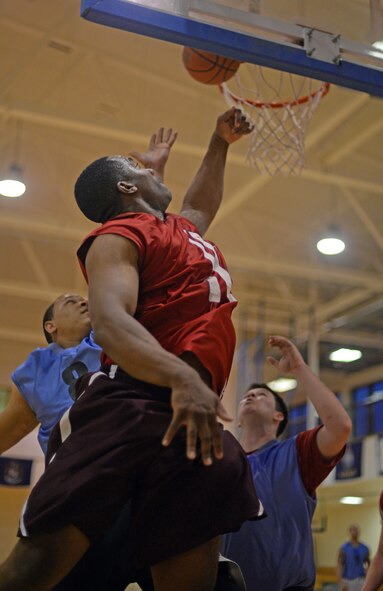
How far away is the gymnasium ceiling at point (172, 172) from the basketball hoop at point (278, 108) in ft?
13.2

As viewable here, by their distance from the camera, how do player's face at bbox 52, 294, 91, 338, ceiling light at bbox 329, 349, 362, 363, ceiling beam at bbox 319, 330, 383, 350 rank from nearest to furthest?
player's face at bbox 52, 294, 91, 338, ceiling beam at bbox 319, 330, 383, 350, ceiling light at bbox 329, 349, 362, 363

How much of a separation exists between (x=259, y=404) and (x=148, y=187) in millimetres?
1842

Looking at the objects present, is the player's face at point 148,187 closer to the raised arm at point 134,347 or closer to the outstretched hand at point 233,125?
the raised arm at point 134,347

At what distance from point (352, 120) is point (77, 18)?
4.09 metres

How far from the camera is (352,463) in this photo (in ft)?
56.2

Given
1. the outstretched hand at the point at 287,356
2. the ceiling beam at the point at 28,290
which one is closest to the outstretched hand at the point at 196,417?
the outstretched hand at the point at 287,356

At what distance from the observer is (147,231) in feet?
7.71

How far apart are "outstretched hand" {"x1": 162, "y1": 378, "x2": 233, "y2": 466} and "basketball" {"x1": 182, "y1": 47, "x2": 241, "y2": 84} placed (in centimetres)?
329

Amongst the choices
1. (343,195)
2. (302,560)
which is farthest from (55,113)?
(302,560)

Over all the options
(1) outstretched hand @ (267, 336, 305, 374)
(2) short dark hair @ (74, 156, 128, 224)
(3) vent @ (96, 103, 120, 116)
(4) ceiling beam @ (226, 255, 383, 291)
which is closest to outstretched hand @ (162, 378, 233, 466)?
(2) short dark hair @ (74, 156, 128, 224)

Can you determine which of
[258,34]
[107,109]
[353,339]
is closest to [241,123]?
[258,34]

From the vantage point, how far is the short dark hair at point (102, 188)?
2.59 metres

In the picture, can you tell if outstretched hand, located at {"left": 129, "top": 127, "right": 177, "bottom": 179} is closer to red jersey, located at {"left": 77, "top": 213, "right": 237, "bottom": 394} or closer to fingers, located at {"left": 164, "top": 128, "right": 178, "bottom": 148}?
fingers, located at {"left": 164, "top": 128, "right": 178, "bottom": 148}

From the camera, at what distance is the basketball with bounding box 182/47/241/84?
482 cm
